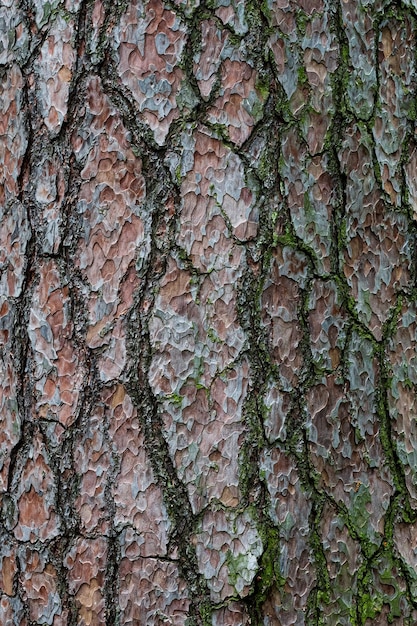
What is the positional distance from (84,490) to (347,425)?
370 millimetres

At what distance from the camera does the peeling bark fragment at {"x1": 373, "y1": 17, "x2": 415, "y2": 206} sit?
1197mm

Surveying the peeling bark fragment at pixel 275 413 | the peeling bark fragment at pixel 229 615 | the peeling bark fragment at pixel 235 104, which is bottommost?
the peeling bark fragment at pixel 229 615

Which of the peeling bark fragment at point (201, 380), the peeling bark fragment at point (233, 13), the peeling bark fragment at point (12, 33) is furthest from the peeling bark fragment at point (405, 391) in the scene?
the peeling bark fragment at point (12, 33)

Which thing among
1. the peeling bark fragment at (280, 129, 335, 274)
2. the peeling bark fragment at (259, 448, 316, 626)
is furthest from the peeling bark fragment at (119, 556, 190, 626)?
the peeling bark fragment at (280, 129, 335, 274)

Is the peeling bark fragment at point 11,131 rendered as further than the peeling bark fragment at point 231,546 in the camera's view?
Yes

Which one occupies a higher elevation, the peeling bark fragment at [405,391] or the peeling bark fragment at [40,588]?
the peeling bark fragment at [405,391]

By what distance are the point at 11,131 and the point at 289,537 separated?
692 millimetres

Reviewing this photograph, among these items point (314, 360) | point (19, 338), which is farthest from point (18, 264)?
point (314, 360)

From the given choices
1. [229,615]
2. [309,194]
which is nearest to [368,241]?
[309,194]

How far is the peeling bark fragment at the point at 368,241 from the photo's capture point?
1158 millimetres

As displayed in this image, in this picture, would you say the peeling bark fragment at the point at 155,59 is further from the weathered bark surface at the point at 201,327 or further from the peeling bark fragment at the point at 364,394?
the peeling bark fragment at the point at 364,394

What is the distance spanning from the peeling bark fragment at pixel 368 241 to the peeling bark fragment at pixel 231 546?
33 cm

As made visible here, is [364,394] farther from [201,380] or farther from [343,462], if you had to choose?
[201,380]

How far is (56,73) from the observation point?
3.77 ft
